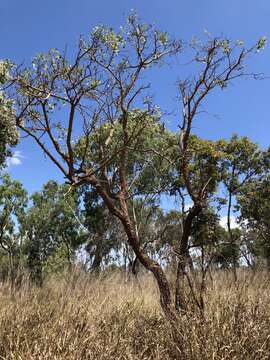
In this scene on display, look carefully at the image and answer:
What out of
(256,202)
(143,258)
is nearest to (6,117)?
(143,258)

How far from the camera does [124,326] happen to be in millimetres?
5805

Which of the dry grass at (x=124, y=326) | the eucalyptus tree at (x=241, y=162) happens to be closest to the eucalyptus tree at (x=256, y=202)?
the eucalyptus tree at (x=241, y=162)

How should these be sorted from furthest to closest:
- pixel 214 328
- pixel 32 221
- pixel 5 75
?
pixel 32 221 < pixel 5 75 < pixel 214 328

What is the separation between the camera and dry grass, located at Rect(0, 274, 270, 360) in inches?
169

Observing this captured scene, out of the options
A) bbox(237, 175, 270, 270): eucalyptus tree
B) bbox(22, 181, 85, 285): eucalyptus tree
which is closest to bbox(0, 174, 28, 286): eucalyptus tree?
bbox(22, 181, 85, 285): eucalyptus tree

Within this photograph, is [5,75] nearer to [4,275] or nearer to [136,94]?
[136,94]

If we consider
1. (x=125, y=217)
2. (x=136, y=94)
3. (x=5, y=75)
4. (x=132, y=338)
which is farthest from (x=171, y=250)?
(x=5, y=75)

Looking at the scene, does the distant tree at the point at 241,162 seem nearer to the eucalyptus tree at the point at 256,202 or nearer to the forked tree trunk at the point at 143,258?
the eucalyptus tree at the point at 256,202

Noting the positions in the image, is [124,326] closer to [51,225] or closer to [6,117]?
[6,117]

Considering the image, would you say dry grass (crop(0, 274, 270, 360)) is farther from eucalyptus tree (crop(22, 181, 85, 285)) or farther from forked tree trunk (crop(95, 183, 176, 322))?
eucalyptus tree (crop(22, 181, 85, 285))

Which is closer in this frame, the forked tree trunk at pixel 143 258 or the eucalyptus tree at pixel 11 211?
the forked tree trunk at pixel 143 258

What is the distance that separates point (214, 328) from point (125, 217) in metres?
2.72

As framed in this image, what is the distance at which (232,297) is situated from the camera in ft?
19.2

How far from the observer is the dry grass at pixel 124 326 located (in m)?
4.29
